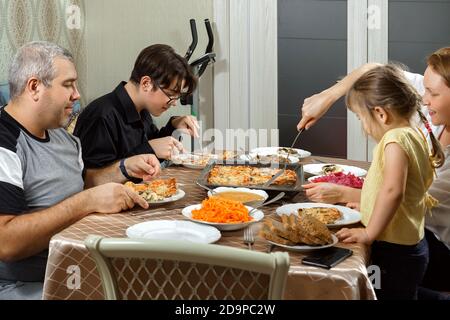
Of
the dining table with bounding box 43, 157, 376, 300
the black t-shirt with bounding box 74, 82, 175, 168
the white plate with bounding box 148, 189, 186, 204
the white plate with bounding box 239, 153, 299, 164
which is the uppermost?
the black t-shirt with bounding box 74, 82, 175, 168

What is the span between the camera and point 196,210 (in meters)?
1.84

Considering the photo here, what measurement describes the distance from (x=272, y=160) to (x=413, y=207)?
33.8 inches

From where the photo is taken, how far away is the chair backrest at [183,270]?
1140 millimetres

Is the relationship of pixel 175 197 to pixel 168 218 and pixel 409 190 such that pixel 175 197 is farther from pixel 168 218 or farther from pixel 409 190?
pixel 409 190

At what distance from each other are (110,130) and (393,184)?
1.41 metres

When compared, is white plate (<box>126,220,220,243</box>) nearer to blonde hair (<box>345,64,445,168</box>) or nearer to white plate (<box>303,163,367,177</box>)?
blonde hair (<box>345,64,445,168</box>)

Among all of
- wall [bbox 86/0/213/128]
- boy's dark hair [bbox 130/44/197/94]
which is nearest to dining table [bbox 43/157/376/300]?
boy's dark hair [bbox 130/44/197/94]

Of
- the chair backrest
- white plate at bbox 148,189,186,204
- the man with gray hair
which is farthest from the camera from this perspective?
white plate at bbox 148,189,186,204

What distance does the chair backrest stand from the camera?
1.14m

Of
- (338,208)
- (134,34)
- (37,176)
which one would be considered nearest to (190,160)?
(37,176)

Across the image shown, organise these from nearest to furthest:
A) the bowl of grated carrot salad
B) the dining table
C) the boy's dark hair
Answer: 1. the dining table
2. the bowl of grated carrot salad
3. the boy's dark hair

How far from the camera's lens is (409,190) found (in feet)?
5.91

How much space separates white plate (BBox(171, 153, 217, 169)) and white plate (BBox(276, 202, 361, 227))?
73 cm

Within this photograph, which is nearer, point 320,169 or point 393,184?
point 393,184
